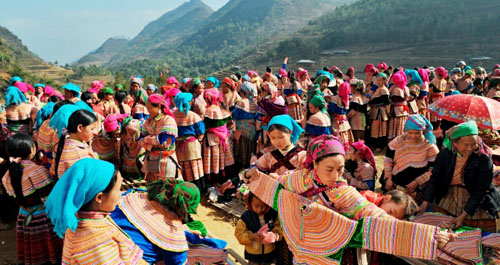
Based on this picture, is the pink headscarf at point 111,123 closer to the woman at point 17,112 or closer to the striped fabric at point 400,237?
the woman at point 17,112

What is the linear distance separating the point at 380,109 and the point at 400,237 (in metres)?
5.83

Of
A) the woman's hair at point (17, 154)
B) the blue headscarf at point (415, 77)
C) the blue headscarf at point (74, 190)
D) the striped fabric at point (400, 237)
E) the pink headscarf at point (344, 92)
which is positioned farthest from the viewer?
the blue headscarf at point (415, 77)

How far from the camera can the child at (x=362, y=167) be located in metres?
3.75

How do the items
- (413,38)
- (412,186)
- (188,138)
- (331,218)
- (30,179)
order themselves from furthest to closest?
(413,38), (188,138), (412,186), (30,179), (331,218)

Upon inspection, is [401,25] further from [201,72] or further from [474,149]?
[474,149]

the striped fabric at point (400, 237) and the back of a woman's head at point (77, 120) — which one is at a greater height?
the back of a woman's head at point (77, 120)

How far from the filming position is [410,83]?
7699mm

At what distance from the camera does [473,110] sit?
3109mm

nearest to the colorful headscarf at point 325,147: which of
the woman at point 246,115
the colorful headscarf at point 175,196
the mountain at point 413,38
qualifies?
the colorful headscarf at point 175,196

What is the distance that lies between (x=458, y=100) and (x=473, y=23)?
150ft

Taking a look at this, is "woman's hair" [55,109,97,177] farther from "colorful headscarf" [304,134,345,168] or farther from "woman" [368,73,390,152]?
"woman" [368,73,390,152]

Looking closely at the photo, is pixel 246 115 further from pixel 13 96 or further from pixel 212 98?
pixel 13 96

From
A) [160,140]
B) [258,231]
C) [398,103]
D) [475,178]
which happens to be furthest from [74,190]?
[398,103]

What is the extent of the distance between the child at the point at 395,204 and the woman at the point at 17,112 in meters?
5.97
